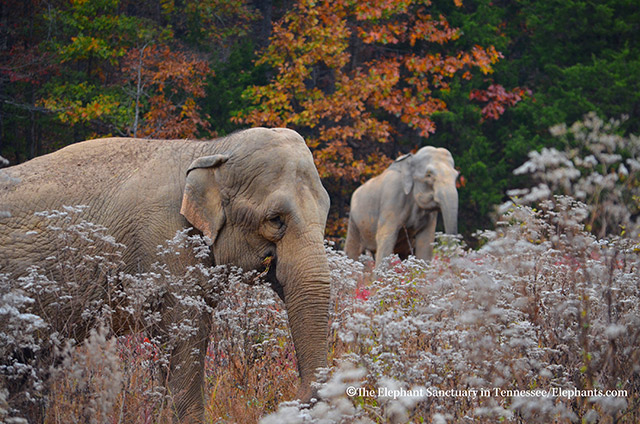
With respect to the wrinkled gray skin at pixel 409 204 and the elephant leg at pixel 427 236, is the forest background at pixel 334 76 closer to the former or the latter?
the wrinkled gray skin at pixel 409 204

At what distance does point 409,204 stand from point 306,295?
7665mm

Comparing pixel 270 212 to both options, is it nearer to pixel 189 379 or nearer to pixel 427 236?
pixel 189 379

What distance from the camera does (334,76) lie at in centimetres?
1752

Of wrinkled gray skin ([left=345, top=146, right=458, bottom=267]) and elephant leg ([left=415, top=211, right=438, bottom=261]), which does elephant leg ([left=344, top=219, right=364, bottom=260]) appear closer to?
wrinkled gray skin ([left=345, top=146, right=458, bottom=267])

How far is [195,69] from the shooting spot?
15438mm

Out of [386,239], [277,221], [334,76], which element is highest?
[334,76]

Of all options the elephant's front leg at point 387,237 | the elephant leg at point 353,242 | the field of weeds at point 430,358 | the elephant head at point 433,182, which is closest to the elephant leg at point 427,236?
the elephant's front leg at point 387,237

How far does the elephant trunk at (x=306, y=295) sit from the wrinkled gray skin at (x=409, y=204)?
6093 millimetres

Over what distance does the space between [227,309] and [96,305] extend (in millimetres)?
899

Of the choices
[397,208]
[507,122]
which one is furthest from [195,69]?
[507,122]

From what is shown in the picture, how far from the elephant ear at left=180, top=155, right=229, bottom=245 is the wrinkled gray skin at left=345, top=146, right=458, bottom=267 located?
6.08 m

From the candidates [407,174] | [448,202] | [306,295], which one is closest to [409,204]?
[407,174]

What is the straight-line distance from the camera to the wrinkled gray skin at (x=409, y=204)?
11.5m

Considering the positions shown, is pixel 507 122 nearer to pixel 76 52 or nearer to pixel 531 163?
pixel 76 52
